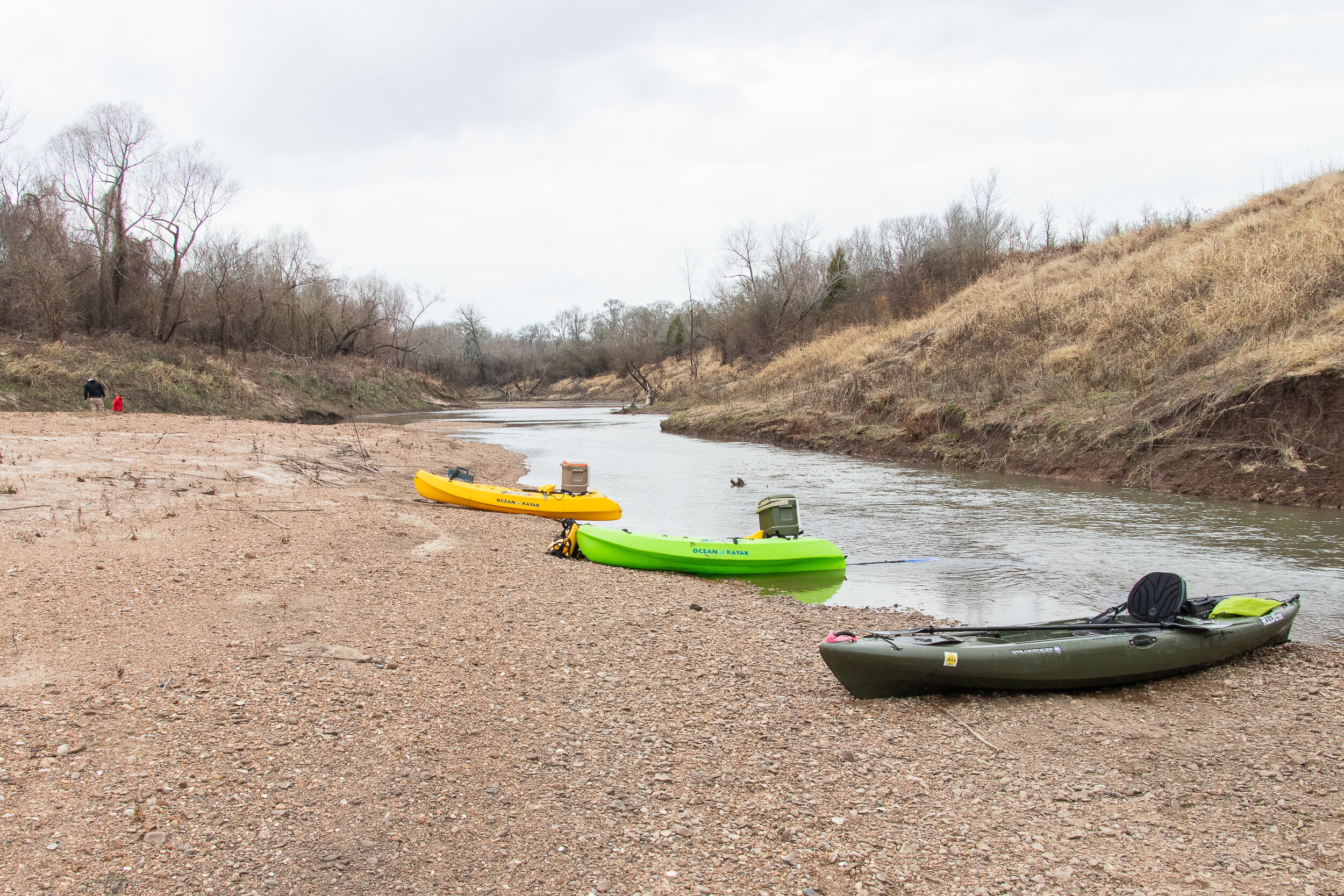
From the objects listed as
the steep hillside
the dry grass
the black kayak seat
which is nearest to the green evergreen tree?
the dry grass

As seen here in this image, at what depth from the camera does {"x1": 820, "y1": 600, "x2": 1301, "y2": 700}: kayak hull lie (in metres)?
5.06

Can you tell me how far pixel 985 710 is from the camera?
16.5 feet

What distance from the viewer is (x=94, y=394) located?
2278cm

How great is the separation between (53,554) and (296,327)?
50864mm

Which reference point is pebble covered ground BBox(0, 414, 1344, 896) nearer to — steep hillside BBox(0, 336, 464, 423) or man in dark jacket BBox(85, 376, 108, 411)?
man in dark jacket BBox(85, 376, 108, 411)

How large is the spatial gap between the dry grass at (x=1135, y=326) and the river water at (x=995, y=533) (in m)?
3.26

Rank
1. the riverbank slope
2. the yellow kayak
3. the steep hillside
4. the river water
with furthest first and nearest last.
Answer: the steep hillside < the riverbank slope < the yellow kayak < the river water

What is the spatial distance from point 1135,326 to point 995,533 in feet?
37.6

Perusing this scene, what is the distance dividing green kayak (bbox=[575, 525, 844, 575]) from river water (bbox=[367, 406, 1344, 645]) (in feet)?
0.65

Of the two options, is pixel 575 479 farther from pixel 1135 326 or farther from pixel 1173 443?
pixel 1135 326

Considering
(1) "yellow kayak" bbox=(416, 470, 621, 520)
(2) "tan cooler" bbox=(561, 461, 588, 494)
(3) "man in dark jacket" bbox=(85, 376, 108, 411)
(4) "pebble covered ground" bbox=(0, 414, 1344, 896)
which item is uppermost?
(3) "man in dark jacket" bbox=(85, 376, 108, 411)

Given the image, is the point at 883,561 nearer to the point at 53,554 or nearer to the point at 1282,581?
the point at 1282,581

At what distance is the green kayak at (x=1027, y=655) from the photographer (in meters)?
5.07

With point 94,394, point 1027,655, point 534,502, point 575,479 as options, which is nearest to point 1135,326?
point 575,479
